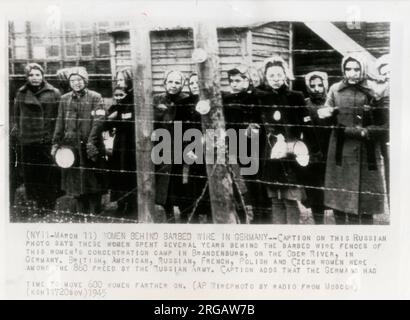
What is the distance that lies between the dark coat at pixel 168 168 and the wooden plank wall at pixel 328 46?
1.25 feet

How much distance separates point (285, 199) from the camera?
1.78m

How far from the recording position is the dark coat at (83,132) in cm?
180

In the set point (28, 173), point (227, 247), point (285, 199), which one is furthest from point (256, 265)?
point (28, 173)

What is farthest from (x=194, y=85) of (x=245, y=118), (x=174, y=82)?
(x=245, y=118)

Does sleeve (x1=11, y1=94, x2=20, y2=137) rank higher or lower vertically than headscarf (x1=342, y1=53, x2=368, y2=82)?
lower

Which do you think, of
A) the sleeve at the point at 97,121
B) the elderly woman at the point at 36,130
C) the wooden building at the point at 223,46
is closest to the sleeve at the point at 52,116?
the elderly woman at the point at 36,130

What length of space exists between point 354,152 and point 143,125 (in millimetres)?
664

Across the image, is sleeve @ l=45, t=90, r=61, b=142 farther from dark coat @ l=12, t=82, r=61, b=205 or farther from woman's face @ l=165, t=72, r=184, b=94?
woman's face @ l=165, t=72, r=184, b=94

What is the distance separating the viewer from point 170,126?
1.78 m

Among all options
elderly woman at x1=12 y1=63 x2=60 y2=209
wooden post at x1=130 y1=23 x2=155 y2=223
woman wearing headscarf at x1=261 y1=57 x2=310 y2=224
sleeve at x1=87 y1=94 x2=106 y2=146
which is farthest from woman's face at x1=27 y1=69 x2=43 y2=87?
woman wearing headscarf at x1=261 y1=57 x2=310 y2=224

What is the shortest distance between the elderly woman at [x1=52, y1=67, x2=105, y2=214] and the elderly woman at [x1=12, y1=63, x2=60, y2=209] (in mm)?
32

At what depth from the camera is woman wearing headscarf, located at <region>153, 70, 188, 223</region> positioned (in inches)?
69.9

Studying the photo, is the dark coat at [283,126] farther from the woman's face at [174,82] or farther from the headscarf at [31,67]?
the headscarf at [31,67]

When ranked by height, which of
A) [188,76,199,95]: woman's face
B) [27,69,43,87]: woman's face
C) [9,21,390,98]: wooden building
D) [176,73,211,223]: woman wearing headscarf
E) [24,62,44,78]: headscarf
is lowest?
[176,73,211,223]: woman wearing headscarf
